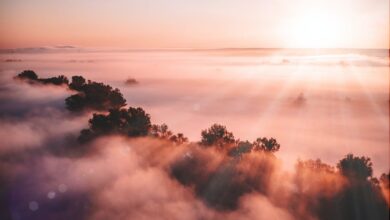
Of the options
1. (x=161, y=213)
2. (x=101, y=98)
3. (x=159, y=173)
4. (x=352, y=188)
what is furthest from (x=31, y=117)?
(x=352, y=188)

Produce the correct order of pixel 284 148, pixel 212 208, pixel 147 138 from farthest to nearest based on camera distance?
pixel 284 148 → pixel 147 138 → pixel 212 208

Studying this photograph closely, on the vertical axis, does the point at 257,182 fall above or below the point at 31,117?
below

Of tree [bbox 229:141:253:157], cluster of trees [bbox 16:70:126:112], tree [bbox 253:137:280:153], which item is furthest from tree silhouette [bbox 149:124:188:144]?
cluster of trees [bbox 16:70:126:112]

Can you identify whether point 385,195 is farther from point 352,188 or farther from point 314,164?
point 314,164

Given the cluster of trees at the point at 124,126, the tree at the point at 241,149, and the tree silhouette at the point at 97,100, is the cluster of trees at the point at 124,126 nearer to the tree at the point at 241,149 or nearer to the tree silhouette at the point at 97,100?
the tree at the point at 241,149

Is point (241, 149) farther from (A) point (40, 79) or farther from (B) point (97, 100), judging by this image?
(A) point (40, 79)

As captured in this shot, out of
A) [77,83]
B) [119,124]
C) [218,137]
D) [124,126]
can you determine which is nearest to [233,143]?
[218,137]

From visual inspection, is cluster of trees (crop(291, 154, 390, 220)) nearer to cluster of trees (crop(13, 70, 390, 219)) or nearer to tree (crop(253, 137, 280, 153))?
cluster of trees (crop(13, 70, 390, 219))
